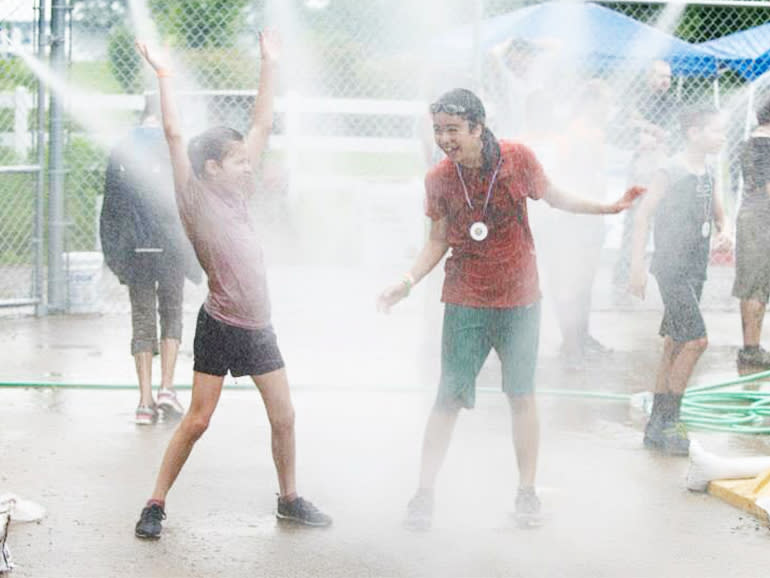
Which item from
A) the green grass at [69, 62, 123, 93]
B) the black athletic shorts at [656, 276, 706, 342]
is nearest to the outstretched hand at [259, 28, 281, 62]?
the black athletic shorts at [656, 276, 706, 342]

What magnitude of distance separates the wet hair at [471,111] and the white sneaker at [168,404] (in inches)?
104

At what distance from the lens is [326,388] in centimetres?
827

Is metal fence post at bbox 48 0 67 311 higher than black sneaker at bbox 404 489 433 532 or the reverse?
higher

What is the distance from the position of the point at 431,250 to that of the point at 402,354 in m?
4.03

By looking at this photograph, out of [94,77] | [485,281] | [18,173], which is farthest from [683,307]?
[94,77]

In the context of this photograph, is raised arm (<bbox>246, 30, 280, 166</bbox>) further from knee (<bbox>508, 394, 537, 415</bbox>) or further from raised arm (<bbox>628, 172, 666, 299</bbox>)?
raised arm (<bbox>628, 172, 666, 299</bbox>)

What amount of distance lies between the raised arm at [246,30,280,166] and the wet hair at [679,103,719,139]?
6.87 feet

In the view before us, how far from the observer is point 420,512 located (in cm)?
541

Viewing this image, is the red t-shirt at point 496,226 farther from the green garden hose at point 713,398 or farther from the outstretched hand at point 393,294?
the green garden hose at point 713,398

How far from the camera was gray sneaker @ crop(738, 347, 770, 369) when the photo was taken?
9.16 m

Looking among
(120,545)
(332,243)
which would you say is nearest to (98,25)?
(332,243)

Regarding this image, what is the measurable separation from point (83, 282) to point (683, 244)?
590 cm

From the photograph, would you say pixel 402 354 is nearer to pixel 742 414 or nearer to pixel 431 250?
pixel 742 414

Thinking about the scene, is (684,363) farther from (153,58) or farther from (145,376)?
(153,58)
